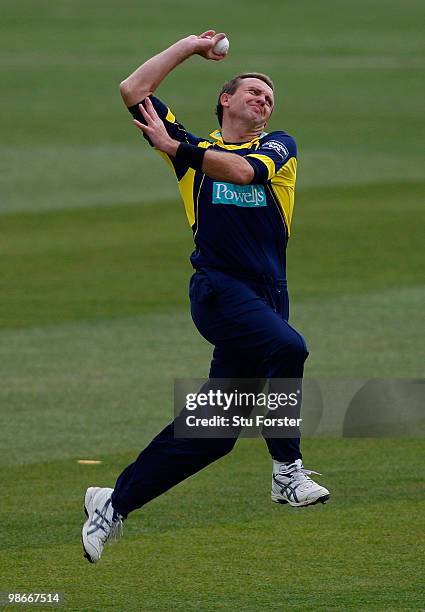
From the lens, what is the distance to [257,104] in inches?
315

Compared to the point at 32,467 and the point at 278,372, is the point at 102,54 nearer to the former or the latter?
the point at 32,467

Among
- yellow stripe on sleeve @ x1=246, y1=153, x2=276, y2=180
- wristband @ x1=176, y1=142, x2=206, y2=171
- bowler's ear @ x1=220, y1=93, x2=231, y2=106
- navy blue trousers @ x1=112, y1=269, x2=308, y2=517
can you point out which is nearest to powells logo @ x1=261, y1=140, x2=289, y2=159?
yellow stripe on sleeve @ x1=246, y1=153, x2=276, y2=180

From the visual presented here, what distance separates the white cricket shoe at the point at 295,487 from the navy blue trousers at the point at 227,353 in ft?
0.20

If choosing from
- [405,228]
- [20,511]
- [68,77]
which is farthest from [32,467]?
[68,77]

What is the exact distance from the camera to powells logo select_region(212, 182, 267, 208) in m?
7.80

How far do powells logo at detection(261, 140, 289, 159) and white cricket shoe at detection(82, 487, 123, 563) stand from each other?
6.33 feet

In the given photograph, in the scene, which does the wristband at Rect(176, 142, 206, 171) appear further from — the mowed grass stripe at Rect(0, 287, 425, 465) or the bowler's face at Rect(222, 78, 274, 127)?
the mowed grass stripe at Rect(0, 287, 425, 465)

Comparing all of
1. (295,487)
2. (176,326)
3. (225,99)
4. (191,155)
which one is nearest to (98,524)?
(295,487)

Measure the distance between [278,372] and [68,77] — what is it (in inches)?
1218

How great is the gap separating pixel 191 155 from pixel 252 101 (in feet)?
2.54

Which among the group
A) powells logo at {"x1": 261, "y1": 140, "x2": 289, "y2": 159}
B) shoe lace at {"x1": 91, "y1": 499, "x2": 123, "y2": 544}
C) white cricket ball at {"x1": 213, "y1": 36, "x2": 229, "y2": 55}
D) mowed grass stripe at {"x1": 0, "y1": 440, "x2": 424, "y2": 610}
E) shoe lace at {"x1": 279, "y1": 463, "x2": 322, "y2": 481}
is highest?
white cricket ball at {"x1": 213, "y1": 36, "x2": 229, "y2": 55}

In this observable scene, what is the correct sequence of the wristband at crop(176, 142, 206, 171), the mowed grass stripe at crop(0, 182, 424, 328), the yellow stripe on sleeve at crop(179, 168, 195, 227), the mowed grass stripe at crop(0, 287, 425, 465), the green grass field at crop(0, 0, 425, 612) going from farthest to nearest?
the mowed grass stripe at crop(0, 182, 424, 328) < the mowed grass stripe at crop(0, 287, 425, 465) < the green grass field at crop(0, 0, 425, 612) < the yellow stripe on sleeve at crop(179, 168, 195, 227) < the wristband at crop(176, 142, 206, 171)

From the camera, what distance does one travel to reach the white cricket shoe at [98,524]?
7.70 m

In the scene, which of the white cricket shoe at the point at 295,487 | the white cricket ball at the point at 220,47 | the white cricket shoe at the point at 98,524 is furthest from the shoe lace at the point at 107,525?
the white cricket ball at the point at 220,47
